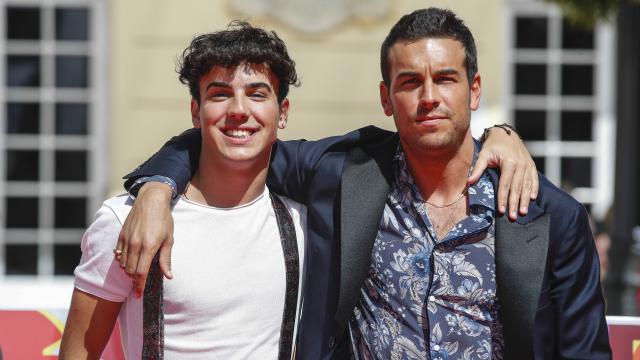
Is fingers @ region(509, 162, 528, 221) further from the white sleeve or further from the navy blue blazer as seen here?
the white sleeve

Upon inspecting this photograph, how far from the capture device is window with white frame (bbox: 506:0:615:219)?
7.66m

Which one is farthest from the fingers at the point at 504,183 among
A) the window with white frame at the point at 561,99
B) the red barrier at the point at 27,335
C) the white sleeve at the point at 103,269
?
the window with white frame at the point at 561,99

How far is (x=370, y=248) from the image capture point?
2299 millimetres

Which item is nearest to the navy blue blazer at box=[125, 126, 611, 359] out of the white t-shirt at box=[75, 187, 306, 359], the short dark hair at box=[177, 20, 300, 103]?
the white t-shirt at box=[75, 187, 306, 359]

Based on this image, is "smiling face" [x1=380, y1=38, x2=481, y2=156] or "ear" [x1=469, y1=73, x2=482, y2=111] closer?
"smiling face" [x1=380, y1=38, x2=481, y2=156]

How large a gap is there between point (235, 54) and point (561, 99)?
5.83 meters

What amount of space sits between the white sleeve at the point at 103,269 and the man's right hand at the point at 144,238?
5cm

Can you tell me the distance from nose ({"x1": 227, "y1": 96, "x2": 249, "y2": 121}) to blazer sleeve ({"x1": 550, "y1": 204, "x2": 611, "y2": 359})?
2.93 ft

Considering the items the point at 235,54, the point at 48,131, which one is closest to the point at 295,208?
the point at 235,54

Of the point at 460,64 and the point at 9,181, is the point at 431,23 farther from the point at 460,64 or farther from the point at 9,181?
the point at 9,181

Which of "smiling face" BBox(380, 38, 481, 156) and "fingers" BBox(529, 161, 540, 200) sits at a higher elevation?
"smiling face" BBox(380, 38, 481, 156)

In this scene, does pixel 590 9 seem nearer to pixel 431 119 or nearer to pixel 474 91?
pixel 474 91

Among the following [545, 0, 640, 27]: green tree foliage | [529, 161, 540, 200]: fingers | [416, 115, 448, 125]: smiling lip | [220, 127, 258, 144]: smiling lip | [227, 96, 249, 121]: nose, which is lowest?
[529, 161, 540, 200]: fingers

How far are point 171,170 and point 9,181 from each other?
18.6 feet
